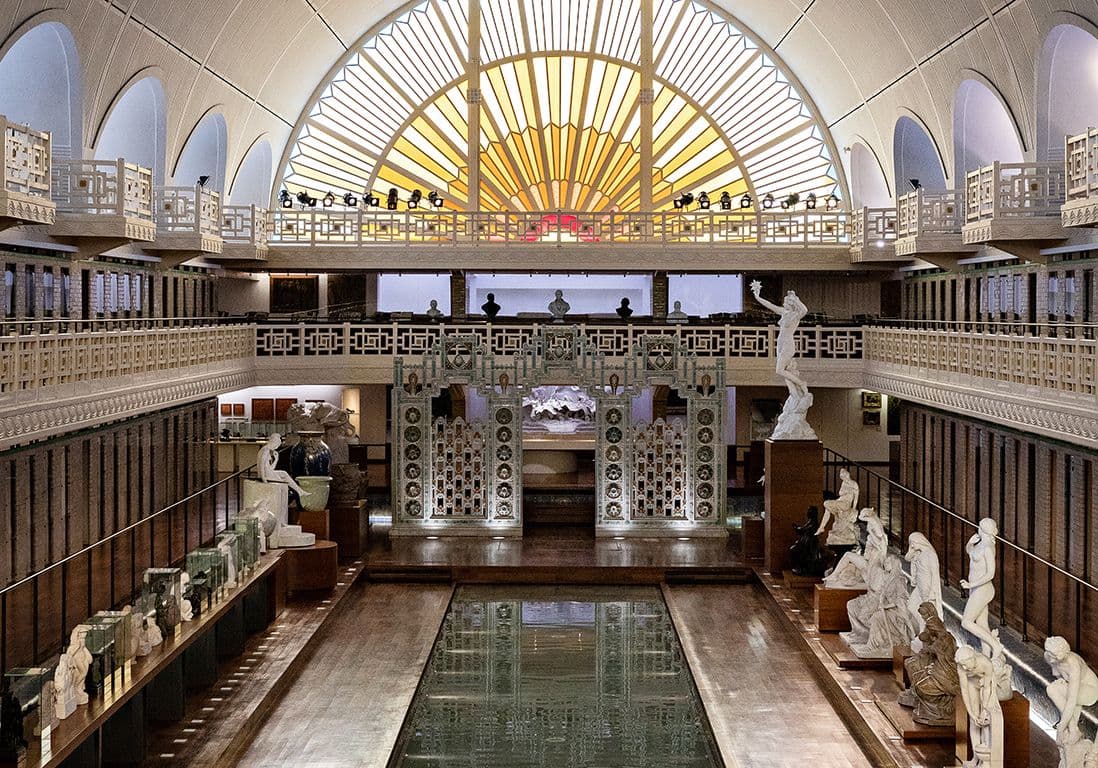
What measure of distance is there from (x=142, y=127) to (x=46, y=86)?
462 centimetres

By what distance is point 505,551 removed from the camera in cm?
2273

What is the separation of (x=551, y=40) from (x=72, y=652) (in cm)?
2619

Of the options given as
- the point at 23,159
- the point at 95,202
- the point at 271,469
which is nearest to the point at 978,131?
the point at 271,469

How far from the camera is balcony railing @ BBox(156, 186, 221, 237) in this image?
25500 mm

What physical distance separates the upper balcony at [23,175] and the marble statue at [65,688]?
264 inches

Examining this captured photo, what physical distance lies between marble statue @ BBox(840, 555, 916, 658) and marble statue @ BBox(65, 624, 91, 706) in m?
8.32

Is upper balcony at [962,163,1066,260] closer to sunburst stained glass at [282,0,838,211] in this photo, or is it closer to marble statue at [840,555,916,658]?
marble statue at [840,555,916,658]

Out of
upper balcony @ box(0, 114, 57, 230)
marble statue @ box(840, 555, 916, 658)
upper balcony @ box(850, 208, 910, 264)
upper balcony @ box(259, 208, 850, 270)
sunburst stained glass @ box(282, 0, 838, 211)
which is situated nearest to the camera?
marble statue @ box(840, 555, 916, 658)

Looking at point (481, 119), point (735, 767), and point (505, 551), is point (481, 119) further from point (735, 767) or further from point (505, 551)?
point (735, 767)

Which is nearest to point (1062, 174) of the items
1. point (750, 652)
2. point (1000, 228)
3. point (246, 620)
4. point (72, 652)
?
point (1000, 228)

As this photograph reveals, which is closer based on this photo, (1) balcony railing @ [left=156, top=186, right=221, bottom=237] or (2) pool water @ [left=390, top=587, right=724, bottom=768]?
(2) pool water @ [left=390, top=587, right=724, bottom=768]

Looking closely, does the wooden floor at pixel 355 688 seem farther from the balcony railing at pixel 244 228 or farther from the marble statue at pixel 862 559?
the balcony railing at pixel 244 228

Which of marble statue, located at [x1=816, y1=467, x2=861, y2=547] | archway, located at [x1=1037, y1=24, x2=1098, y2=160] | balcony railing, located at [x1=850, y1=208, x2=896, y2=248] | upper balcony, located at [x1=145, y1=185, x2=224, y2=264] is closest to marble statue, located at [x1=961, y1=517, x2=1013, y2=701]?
marble statue, located at [x1=816, y1=467, x2=861, y2=547]

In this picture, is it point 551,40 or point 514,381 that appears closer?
point 514,381
